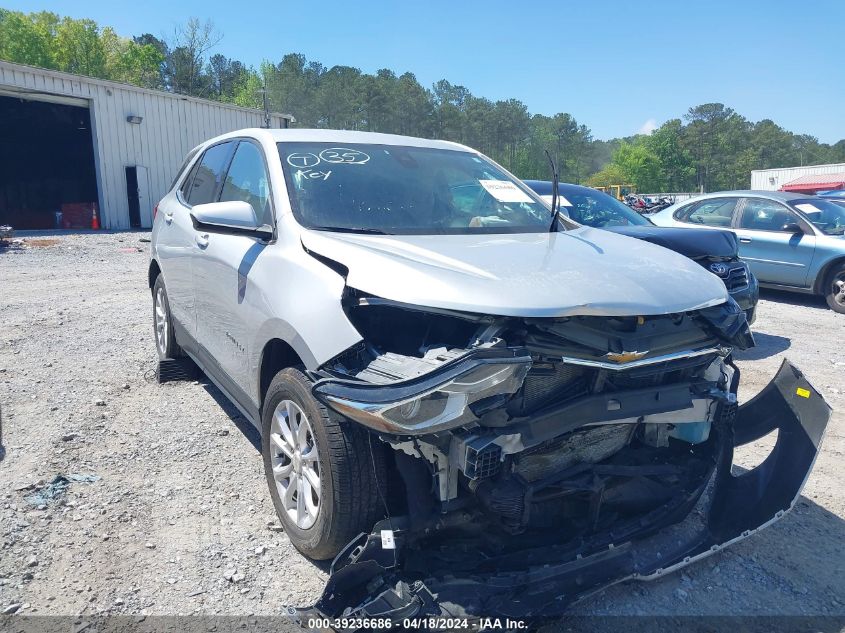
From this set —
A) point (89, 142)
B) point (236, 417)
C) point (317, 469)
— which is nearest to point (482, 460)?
point (317, 469)

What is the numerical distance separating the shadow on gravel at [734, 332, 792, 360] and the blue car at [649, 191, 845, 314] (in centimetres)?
232

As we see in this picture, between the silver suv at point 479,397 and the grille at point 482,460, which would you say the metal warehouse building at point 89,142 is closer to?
the silver suv at point 479,397

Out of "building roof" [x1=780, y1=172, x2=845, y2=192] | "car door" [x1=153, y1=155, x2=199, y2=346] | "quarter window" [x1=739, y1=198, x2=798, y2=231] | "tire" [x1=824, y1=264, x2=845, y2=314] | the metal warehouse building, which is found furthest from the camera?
"building roof" [x1=780, y1=172, x2=845, y2=192]

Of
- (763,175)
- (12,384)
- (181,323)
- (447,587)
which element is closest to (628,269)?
(447,587)

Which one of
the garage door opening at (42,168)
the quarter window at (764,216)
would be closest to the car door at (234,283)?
the quarter window at (764,216)

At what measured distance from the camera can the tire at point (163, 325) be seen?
516 cm

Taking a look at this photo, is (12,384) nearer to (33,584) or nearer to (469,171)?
(33,584)

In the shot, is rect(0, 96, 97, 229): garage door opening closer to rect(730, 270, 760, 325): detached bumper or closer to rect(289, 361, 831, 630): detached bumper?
rect(730, 270, 760, 325): detached bumper

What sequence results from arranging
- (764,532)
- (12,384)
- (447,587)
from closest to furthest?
(447,587), (764,532), (12,384)

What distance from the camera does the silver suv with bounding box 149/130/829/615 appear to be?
7.38 ft

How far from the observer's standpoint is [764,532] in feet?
10.7

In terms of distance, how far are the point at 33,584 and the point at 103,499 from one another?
0.72 metres

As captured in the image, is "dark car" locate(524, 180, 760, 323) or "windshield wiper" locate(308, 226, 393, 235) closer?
"windshield wiper" locate(308, 226, 393, 235)

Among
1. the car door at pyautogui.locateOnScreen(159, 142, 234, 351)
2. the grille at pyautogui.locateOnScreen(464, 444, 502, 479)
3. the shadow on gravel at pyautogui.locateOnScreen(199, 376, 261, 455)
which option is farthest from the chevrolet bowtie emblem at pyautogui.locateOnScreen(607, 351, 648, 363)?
the car door at pyautogui.locateOnScreen(159, 142, 234, 351)
